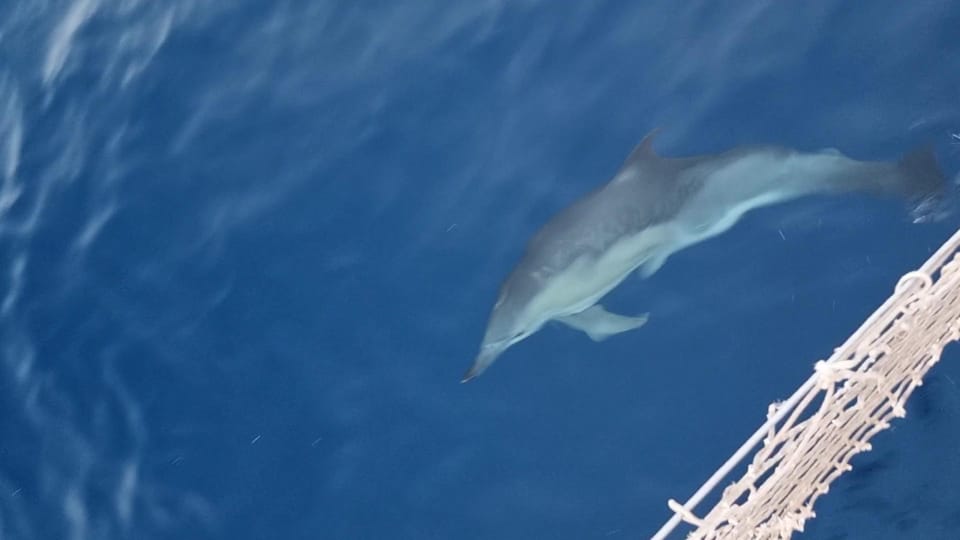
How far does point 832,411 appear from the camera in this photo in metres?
4.10

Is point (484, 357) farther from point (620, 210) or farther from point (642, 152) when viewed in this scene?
point (642, 152)

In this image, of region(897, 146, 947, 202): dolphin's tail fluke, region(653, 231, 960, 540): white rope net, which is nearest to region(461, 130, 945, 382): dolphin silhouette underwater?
region(897, 146, 947, 202): dolphin's tail fluke

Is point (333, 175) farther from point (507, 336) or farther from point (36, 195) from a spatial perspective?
point (36, 195)

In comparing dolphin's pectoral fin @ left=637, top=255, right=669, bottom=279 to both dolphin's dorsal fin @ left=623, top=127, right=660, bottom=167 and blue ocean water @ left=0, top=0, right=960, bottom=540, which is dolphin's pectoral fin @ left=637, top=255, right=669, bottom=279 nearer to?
blue ocean water @ left=0, top=0, right=960, bottom=540

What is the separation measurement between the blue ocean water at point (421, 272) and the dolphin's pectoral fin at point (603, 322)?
0.09 metres

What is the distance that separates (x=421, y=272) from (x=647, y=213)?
1.68m

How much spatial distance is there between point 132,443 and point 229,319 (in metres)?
1.04

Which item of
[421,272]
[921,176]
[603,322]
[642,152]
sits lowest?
[921,176]

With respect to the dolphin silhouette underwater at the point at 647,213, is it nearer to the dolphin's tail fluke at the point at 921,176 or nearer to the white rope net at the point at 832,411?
the dolphin's tail fluke at the point at 921,176

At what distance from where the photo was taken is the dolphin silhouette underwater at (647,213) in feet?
20.1

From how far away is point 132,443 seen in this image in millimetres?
7277

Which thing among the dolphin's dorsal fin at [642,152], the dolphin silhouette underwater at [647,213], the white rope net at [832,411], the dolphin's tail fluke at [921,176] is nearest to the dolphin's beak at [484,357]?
the dolphin silhouette underwater at [647,213]

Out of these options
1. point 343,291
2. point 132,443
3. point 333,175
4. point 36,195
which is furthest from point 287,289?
point 36,195

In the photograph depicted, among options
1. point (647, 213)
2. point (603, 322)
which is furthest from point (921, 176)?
point (603, 322)
